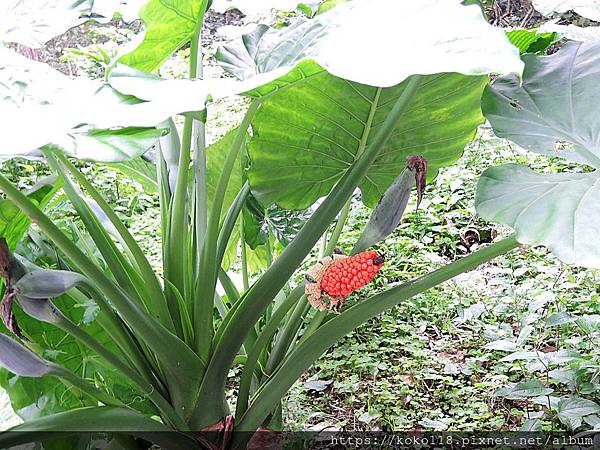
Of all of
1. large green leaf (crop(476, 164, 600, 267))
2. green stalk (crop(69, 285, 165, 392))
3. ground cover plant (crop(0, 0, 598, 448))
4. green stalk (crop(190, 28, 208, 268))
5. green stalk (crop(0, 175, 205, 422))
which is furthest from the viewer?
green stalk (crop(190, 28, 208, 268))

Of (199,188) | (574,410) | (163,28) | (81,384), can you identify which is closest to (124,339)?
(81,384)

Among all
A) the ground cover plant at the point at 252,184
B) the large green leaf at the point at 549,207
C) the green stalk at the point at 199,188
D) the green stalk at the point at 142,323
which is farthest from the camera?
the green stalk at the point at 199,188

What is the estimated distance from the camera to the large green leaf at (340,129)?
0.95 metres

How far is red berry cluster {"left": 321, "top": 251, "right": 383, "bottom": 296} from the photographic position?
31.6 inches

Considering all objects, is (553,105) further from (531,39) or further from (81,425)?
(81,425)

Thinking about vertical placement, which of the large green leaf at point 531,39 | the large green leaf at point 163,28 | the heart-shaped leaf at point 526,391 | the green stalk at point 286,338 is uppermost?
the large green leaf at point 163,28

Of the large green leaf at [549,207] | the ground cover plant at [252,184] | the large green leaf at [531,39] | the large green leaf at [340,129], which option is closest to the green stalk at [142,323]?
the ground cover plant at [252,184]

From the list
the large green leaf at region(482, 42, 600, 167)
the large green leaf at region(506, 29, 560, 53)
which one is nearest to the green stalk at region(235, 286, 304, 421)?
the large green leaf at region(482, 42, 600, 167)

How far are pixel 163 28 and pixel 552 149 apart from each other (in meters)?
0.57

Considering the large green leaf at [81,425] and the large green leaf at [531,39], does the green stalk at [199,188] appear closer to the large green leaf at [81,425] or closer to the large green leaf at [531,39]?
the large green leaf at [81,425]

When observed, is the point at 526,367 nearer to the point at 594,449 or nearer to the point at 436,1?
the point at 594,449

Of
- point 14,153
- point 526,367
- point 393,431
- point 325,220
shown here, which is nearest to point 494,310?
point 526,367

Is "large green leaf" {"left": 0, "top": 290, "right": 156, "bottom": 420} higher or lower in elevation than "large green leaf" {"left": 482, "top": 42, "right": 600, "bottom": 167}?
lower

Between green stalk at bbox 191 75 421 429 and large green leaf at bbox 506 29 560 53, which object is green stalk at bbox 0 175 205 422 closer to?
green stalk at bbox 191 75 421 429
